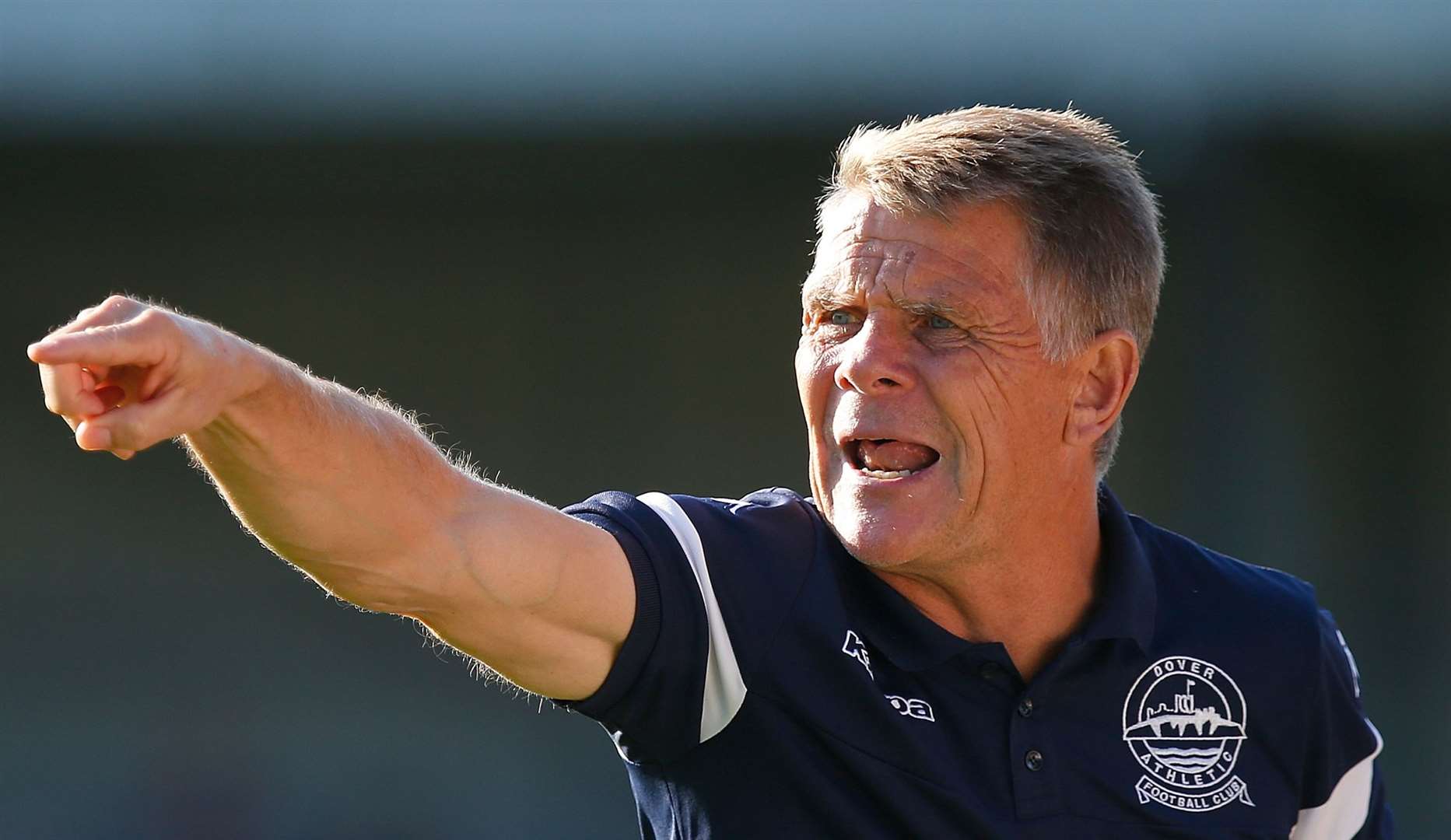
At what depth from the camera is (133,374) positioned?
165 centimetres

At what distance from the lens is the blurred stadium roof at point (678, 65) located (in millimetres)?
8344

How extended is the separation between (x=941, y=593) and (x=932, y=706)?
0.20 metres

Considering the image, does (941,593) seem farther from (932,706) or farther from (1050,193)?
(1050,193)

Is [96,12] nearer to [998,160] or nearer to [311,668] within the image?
[311,668]

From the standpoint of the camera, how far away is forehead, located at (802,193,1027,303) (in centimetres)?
248

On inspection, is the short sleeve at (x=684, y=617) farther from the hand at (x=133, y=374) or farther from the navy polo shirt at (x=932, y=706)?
the hand at (x=133, y=374)

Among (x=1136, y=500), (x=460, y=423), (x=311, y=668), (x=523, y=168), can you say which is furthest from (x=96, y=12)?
(x=1136, y=500)

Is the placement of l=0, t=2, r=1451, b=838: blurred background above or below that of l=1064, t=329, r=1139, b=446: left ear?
below

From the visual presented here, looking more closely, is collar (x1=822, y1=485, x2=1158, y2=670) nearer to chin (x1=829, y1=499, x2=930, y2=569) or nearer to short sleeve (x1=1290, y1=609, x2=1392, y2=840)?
chin (x1=829, y1=499, x2=930, y2=569)

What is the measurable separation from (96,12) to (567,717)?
14.9 ft

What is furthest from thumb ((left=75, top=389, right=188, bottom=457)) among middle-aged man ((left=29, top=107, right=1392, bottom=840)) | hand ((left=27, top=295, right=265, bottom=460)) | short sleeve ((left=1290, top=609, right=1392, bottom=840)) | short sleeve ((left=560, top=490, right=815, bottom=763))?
short sleeve ((left=1290, top=609, right=1392, bottom=840))

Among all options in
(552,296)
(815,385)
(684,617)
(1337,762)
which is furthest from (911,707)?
(552,296)

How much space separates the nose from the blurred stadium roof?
589 centimetres

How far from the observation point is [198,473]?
9.99m
